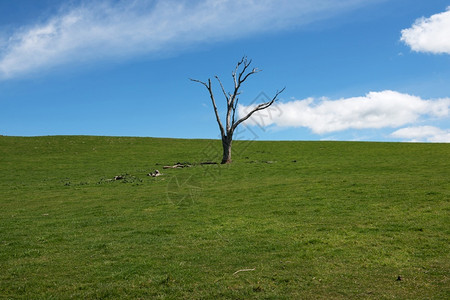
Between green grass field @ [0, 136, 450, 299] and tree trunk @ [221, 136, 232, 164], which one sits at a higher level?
tree trunk @ [221, 136, 232, 164]

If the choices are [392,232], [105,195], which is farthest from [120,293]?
[105,195]

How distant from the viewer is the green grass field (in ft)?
28.4

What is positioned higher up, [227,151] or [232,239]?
[227,151]

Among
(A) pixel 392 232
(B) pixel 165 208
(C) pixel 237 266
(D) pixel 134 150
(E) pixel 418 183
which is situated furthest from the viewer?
(D) pixel 134 150

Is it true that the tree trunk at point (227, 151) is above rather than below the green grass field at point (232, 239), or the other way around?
above

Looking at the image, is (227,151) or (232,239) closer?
(232,239)

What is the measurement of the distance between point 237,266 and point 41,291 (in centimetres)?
498

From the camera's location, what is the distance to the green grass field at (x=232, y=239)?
8664 mm

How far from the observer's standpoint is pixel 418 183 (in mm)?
23469

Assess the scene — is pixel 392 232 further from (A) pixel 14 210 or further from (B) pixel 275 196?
(A) pixel 14 210

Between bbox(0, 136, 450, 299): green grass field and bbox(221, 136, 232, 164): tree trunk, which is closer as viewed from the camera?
bbox(0, 136, 450, 299): green grass field

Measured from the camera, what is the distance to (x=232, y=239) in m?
12.7

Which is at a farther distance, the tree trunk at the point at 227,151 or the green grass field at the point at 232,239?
the tree trunk at the point at 227,151

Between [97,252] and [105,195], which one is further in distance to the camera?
[105,195]
